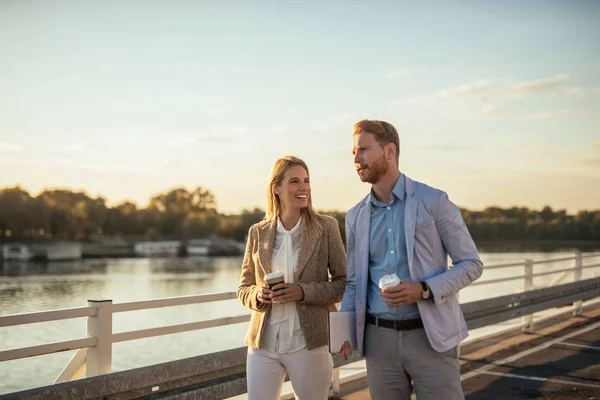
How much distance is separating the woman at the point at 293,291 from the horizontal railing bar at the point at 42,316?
4.64 ft

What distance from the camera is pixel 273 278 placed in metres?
4.30

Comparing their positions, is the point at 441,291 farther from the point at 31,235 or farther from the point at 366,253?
the point at 31,235

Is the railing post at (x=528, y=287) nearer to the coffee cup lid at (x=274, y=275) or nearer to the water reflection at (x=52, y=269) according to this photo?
the coffee cup lid at (x=274, y=275)

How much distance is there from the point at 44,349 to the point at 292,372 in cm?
198

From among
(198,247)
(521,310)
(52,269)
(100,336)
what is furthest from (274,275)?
(198,247)

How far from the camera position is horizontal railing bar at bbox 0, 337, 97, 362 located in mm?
4992

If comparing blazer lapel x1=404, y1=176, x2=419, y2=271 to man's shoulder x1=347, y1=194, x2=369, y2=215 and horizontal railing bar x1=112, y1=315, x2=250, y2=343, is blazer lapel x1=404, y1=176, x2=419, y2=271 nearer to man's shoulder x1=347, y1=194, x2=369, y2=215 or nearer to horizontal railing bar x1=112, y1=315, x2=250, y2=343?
man's shoulder x1=347, y1=194, x2=369, y2=215

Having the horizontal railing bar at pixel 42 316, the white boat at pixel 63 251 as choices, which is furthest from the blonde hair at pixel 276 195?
the white boat at pixel 63 251

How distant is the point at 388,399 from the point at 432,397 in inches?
9.9

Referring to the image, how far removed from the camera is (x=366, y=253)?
409cm

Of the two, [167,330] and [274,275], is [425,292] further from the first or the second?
[167,330]

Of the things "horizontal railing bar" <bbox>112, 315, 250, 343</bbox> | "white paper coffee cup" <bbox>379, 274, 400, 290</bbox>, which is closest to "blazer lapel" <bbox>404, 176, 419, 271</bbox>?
"white paper coffee cup" <bbox>379, 274, 400, 290</bbox>

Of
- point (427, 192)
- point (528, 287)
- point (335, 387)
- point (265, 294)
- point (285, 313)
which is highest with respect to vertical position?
point (427, 192)

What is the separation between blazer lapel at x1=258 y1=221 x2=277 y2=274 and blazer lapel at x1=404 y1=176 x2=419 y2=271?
1.03m
